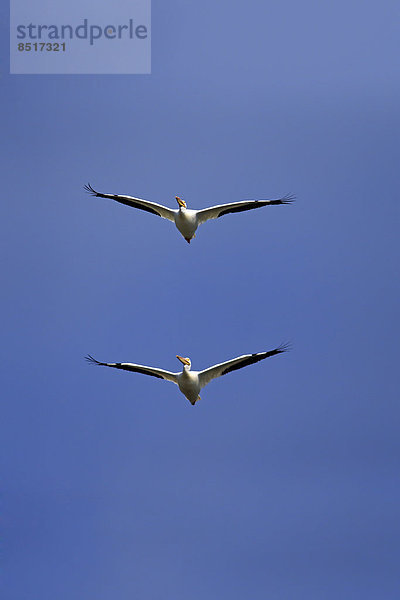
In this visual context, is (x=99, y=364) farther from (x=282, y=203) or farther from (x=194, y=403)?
(x=282, y=203)

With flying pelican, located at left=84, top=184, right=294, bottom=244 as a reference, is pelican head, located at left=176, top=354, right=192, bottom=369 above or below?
below

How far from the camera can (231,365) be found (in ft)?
91.5

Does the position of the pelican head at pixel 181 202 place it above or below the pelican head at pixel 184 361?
above

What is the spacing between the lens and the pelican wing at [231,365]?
27003 mm

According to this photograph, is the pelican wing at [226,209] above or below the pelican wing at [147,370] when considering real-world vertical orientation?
above

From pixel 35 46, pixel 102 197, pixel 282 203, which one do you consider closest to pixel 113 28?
pixel 35 46

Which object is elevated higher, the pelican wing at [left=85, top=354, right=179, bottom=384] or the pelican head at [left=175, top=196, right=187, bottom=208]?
the pelican head at [left=175, top=196, right=187, bottom=208]

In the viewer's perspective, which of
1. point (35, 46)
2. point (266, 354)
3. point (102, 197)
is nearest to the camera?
point (266, 354)

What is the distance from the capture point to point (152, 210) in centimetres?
3036

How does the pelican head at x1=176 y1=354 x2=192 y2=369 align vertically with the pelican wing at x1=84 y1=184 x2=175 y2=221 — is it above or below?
below

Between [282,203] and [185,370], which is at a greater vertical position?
[282,203]

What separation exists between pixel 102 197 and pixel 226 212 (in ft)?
11.4

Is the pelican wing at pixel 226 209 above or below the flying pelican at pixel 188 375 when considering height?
above

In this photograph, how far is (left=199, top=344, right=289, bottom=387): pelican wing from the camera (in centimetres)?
2700
